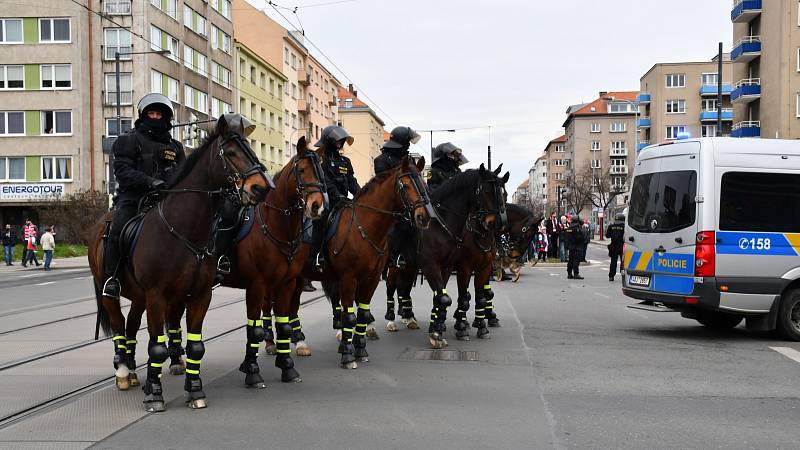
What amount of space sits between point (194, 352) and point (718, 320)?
9.24 m

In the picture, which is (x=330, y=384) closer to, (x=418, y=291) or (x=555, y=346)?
(x=555, y=346)

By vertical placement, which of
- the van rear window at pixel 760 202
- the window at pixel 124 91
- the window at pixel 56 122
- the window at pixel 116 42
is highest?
the window at pixel 116 42

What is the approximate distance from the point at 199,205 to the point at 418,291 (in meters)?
13.3

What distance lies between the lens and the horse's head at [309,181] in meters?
7.09

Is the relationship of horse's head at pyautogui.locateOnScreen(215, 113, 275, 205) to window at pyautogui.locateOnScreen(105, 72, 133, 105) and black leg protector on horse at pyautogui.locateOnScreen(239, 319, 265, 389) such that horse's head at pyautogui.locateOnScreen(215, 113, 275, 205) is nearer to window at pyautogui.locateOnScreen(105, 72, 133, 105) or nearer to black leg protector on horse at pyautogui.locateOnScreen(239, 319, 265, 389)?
black leg protector on horse at pyautogui.locateOnScreen(239, 319, 265, 389)

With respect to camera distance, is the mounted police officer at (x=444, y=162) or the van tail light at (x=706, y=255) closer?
the van tail light at (x=706, y=255)

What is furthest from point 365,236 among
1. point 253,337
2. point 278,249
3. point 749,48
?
point 749,48

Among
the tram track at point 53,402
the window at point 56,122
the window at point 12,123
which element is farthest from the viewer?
the window at point 12,123

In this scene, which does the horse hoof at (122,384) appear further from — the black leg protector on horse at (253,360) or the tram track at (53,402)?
the black leg protector on horse at (253,360)

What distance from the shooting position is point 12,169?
45.2 m

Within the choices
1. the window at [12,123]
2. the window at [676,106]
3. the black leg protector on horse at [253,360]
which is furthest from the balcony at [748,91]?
the black leg protector on horse at [253,360]

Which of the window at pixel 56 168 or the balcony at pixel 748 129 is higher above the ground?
the balcony at pixel 748 129

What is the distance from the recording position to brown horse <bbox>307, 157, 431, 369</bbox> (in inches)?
329

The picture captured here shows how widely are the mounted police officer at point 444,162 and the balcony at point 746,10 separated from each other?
146 ft
